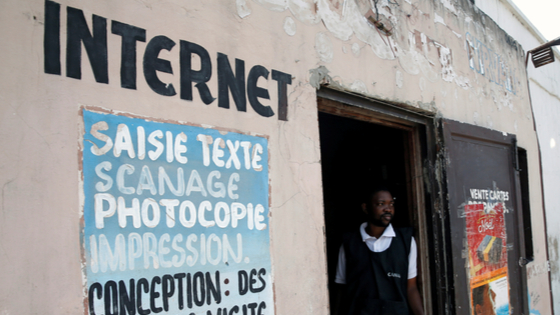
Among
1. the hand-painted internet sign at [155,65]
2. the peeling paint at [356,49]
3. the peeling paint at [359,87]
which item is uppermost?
the peeling paint at [356,49]

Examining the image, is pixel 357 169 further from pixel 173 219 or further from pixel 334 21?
pixel 173 219

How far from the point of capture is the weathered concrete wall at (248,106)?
4.90ft

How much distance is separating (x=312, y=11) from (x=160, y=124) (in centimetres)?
130

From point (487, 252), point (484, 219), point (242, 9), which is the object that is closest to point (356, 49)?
point (242, 9)

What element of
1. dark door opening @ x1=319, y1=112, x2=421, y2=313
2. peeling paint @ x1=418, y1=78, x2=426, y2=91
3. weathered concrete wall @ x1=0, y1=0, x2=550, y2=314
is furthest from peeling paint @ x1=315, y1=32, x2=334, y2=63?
dark door opening @ x1=319, y1=112, x2=421, y2=313

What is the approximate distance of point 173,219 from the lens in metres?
1.83

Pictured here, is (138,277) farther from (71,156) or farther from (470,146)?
(470,146)

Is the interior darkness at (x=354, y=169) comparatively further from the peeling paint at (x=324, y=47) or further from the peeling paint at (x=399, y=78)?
the peeling paint at (x=324, y=47)

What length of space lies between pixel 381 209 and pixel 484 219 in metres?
1.17

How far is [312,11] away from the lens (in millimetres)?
2633

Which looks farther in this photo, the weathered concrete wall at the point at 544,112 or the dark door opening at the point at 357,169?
the weathered concrete wall at the point at 544,112

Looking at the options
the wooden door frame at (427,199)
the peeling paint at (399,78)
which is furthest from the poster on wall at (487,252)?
the peeling paint at (399,78)

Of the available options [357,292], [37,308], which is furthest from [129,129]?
[357,292]

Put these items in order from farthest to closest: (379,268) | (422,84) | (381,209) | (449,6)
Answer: (449,6)
(422,84)
(381,209)
(379,268)
